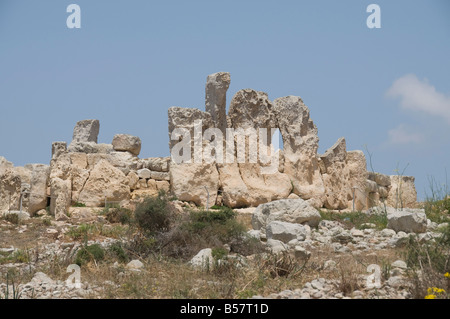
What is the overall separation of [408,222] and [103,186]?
9831 mm

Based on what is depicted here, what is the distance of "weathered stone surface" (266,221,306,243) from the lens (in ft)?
37.3

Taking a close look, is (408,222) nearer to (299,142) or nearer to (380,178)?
(299,142)

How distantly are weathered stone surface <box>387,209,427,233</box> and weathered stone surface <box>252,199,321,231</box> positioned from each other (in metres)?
1.93

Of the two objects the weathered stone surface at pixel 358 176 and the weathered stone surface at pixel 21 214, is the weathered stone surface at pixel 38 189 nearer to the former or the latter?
the weathered stone surface at pixel 21 214

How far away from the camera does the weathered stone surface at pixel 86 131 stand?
73.4 feet

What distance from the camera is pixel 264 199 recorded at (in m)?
19.0

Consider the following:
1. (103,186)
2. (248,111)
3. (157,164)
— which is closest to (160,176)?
(157,164)

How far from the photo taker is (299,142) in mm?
20391

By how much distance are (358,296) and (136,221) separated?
217 inches

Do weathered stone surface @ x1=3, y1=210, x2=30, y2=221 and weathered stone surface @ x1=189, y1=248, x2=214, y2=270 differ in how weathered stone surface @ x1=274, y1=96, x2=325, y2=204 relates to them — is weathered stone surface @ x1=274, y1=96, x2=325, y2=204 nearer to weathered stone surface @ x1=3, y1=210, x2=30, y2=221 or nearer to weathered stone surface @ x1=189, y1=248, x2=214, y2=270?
weathered stone surface @ x1=3, y1=210, x2=30, y2=221

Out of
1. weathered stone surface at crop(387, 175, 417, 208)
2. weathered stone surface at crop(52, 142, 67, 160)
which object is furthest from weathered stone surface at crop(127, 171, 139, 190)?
weathered stone surface at crop(387, 175, 417, 208)

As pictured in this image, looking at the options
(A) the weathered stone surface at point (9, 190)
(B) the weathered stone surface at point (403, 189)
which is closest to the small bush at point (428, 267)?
(A) the weathered stone surface at point (9, 190)

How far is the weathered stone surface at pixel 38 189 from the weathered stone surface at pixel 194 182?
13.0 feet

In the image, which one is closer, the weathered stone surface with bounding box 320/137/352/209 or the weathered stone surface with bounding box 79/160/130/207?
the weathered stone surface with bounding box 79/160/130/207
